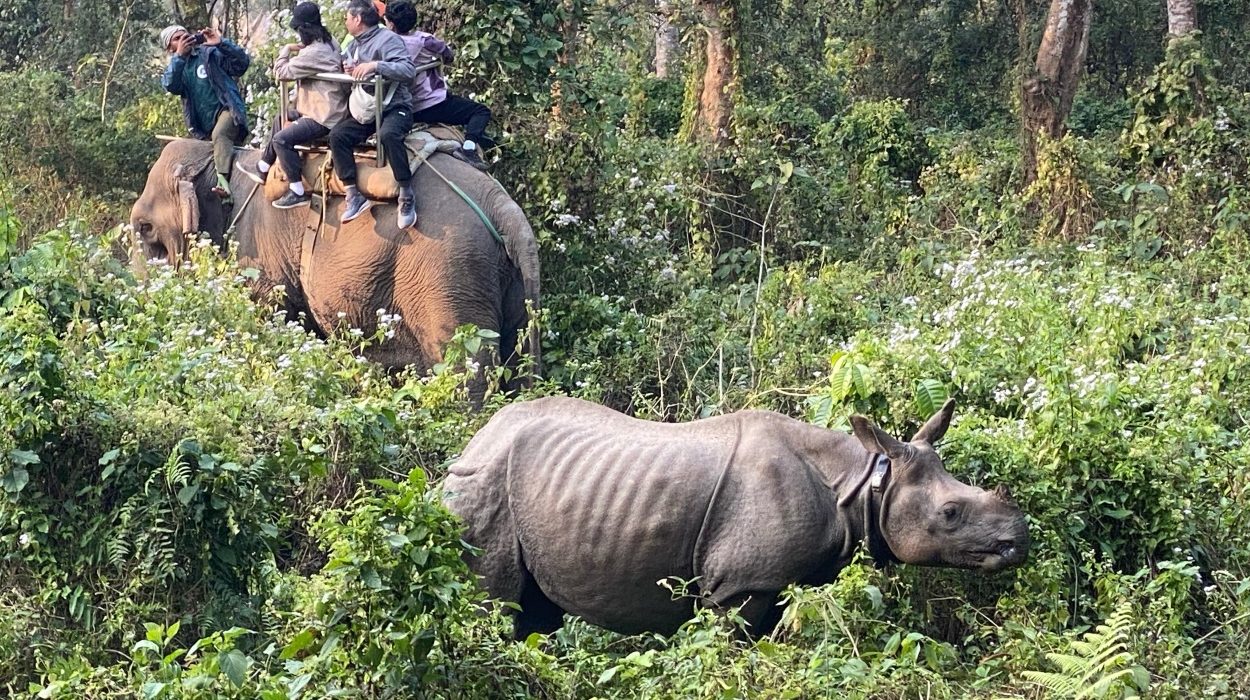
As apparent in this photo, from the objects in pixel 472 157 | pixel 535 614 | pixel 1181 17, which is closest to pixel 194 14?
pixel 472 157

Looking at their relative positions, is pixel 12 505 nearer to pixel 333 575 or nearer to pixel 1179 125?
pixel 333 575

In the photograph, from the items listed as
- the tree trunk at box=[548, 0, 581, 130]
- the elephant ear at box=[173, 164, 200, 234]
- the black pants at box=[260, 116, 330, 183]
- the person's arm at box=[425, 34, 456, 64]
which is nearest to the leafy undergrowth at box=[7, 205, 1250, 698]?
the black pants at box=[260, 116, 330, 183]

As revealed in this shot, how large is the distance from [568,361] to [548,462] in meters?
2.86

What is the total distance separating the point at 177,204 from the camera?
36.9 ft

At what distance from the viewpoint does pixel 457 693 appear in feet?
19.3

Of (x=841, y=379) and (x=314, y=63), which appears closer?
(x=841, y=379)

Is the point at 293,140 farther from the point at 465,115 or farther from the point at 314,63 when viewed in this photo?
the point at 465,115

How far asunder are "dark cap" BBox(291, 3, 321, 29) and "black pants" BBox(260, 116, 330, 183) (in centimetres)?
49

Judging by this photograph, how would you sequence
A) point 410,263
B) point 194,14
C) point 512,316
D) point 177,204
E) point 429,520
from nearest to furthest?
point 429,520
point 410,263
point 512,316
point 177,204
point 194,14

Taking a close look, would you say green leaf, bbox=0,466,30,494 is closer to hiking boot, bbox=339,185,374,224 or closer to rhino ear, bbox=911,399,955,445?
rhino ear, bbox=911,399,955,445

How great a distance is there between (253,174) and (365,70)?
1498mm

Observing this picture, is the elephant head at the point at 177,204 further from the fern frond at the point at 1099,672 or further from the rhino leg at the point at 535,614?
the fern frond at the point at 1099,672

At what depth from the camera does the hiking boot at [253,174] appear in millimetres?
10984

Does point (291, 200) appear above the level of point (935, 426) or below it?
below
